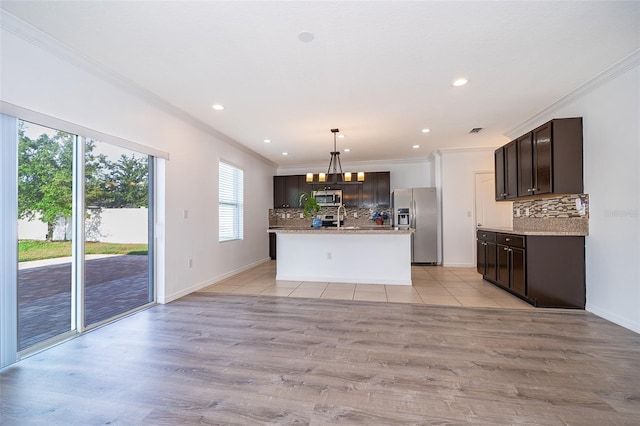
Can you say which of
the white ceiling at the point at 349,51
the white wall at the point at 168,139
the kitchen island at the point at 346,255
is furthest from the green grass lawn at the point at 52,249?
the kitchen island at the point at 346,255

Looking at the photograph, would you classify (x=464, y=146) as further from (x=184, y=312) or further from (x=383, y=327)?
(x=184, y=312)

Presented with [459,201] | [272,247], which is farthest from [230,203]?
[459,201]

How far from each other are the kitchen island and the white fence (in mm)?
1909

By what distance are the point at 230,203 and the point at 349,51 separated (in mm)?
3975

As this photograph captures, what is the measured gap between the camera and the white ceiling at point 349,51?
1.98 meters

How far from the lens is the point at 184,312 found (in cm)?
331

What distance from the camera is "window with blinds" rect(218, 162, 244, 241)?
5232 mm

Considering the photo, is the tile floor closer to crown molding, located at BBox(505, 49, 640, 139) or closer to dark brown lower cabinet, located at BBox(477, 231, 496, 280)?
dark brown lower cabinet, located at BBox(477, 231, 496, 280)

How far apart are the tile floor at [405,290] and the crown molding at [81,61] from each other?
2.70 meters

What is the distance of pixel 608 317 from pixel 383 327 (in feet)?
8.12

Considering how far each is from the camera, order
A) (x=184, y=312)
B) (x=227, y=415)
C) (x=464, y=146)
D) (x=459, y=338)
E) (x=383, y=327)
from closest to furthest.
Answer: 1. (x=227, y=415)
2. (x=459, y=338)
3. (x=383, y=327)
4. (x=184, y=312)
5. (x=464, y=146)

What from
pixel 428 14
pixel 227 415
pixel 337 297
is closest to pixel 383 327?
pixel 337 297

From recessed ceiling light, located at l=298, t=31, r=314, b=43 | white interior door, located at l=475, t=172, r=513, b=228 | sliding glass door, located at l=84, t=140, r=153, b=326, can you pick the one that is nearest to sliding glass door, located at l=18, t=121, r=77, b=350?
sliding glass door, located at l=84, t=140, r=153, b=326

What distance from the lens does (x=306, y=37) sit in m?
2.25
